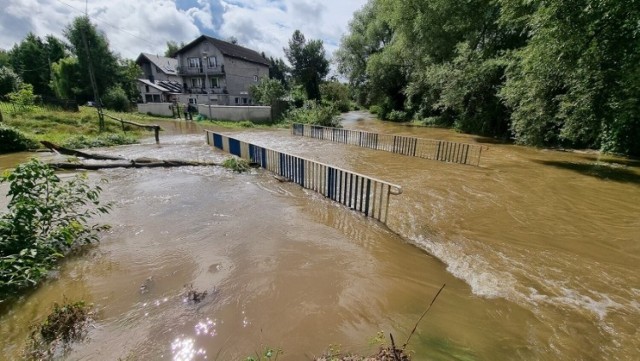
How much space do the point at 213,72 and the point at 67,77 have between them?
15927 mm

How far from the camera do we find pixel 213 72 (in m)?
37.8

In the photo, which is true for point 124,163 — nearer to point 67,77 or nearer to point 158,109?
point 158,109

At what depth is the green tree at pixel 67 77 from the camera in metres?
33.0

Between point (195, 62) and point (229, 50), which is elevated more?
point (229, 50)

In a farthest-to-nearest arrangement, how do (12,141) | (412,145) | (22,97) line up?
(22,97)
(412,145)
(12,141)

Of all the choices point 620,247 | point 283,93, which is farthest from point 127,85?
point 620,247

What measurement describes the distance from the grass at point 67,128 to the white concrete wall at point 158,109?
38.4 feet

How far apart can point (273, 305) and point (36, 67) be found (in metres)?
55.2

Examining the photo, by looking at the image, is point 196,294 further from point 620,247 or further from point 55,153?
point 55,153

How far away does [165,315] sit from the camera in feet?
12.1

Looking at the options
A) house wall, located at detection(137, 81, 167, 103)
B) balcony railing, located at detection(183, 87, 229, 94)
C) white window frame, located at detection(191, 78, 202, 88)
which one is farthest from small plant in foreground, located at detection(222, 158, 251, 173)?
house wall, located at detection(137, 81, 167, 103)

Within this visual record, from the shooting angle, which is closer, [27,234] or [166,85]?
[27,234]

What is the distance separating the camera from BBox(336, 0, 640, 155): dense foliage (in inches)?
424

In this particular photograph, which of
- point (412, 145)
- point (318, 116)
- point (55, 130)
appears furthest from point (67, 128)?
point (412, 145)
